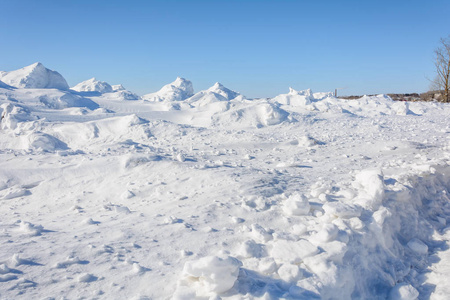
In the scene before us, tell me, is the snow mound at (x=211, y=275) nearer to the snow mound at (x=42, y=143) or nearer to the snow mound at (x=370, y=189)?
the snow mound at (x=370, y=189)

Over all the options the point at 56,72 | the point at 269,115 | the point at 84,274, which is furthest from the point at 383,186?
the point at 56,72

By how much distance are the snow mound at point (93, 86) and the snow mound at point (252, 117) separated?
1216 cm

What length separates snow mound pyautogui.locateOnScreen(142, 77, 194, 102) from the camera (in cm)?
2012

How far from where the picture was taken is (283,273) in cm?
227

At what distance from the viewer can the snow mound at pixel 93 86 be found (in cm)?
1938

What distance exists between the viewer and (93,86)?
768 inches

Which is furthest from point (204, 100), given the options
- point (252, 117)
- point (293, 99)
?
point (293, 99)

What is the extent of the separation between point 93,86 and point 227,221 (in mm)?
18646

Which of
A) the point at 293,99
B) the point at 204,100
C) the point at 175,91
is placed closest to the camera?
the point at 204,100

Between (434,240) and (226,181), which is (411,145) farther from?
(226,181)

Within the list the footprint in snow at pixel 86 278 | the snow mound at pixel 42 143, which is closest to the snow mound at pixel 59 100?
Result: the snow mound at pixel 42 143

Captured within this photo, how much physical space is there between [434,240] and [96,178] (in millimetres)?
4297

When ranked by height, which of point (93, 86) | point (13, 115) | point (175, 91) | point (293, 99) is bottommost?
Result: point (13, 115)

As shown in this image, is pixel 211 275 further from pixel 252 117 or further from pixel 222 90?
pixel 222 90
